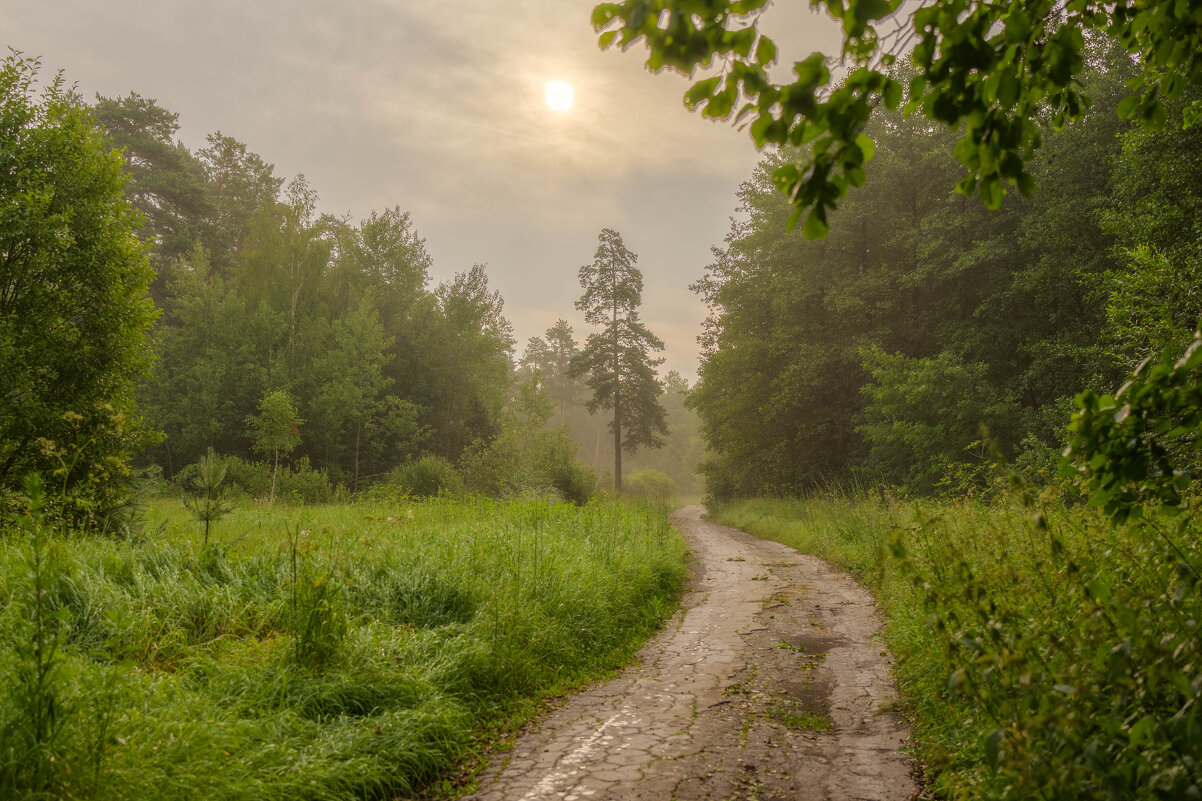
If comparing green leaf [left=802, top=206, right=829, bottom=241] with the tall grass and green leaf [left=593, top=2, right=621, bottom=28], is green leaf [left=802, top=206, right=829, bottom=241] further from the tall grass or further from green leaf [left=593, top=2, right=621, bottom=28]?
the tall grass

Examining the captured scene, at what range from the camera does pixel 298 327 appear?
28.8 metres

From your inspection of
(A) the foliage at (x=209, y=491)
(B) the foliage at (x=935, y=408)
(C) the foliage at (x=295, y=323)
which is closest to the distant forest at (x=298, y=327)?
(C) the foliage at (x=295, y=323)

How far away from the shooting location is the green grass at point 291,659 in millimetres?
2904

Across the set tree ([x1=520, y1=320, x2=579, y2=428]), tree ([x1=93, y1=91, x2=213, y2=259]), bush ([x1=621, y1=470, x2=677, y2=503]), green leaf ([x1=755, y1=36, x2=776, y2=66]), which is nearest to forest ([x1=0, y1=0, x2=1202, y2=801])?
green leaf ([x1=755, y1=36, x2=776, y2=66])

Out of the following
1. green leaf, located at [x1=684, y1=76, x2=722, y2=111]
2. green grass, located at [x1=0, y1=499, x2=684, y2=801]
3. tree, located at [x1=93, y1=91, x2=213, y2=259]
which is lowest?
green grass, located at [x1=0, y1=499, x2=684, y2=801]

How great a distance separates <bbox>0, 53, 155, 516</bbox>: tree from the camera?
847cm

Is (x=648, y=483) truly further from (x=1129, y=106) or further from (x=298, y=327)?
(x=1129, y=106)

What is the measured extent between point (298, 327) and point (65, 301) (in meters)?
20.8

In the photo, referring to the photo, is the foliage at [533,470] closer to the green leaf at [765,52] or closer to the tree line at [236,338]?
the tree line at [236,338]

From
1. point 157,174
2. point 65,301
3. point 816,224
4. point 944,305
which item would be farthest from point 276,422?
point 944,305

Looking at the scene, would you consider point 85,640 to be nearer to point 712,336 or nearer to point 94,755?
point 94,755

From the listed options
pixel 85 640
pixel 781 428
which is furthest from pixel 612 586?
pixel 781 428

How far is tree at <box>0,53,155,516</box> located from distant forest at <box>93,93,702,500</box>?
14311 mm

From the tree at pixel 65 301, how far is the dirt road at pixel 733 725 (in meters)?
8.04
